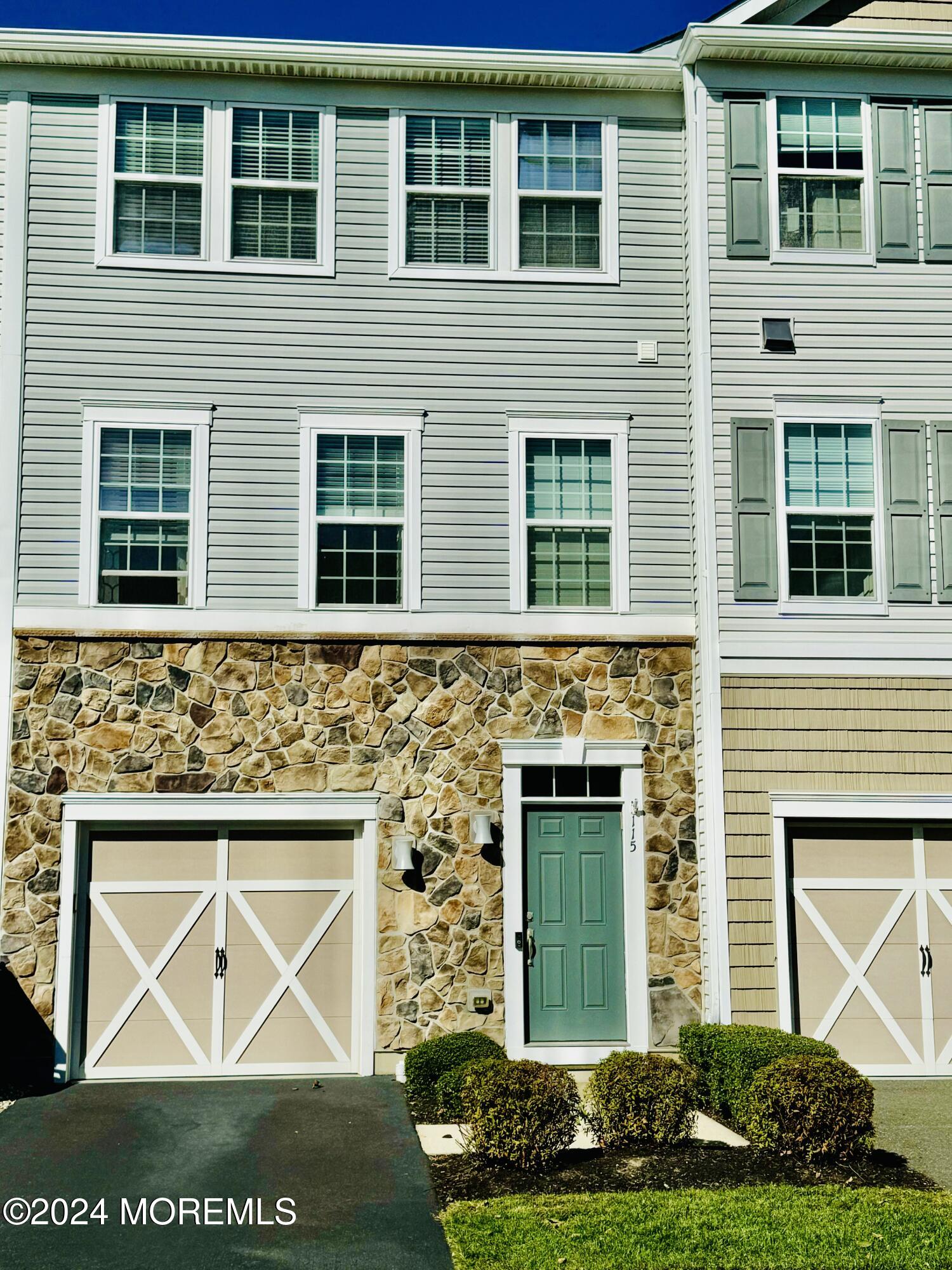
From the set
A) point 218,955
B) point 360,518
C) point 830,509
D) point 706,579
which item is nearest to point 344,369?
point 360,518

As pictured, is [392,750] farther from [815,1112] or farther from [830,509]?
[815,1112]

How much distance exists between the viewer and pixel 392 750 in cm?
1127

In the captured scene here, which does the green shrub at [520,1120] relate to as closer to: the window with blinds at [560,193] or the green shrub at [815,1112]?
the green shrub at [815,1112]

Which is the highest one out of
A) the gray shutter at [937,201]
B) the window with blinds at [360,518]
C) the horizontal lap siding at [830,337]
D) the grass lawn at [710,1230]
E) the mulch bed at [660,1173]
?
the gray shutter at [937,201]

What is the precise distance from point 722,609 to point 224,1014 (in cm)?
546

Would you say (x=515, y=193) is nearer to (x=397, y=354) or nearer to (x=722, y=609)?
(x=397, y=354)

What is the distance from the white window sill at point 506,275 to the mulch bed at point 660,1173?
740 centimetres

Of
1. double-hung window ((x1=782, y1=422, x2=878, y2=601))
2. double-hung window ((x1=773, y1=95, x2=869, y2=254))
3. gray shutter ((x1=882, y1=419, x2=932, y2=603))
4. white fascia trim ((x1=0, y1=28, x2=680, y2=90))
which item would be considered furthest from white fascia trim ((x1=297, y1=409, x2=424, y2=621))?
gray shutter ((x1=882, y1=419, x2=932, y2=603))

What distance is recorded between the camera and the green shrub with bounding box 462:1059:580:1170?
8.01 m

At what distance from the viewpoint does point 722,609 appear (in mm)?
11258

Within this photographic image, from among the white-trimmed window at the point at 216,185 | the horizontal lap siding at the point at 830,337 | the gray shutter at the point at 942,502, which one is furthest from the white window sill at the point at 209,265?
the gray shutter at the point at 942,502

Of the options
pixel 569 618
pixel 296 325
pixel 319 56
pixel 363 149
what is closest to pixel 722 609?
pixel 569 618

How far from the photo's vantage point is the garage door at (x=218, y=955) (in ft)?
36.0

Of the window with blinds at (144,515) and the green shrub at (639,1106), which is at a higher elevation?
the window with blinds at (144,515)
